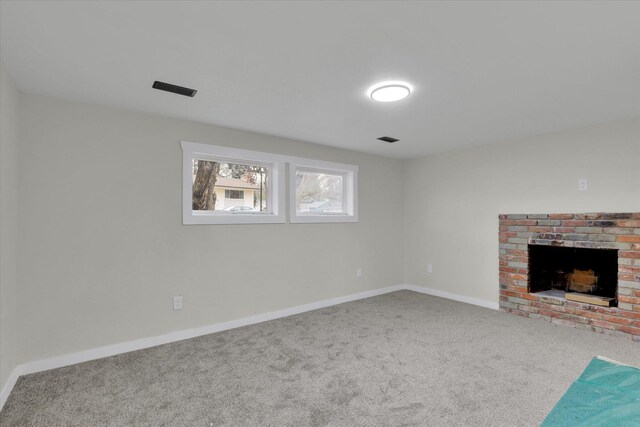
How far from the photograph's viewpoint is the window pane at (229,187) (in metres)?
3.29

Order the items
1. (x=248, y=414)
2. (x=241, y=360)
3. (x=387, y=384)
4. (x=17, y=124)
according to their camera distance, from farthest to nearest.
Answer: (x=241, y=360), (x=17, y=124), (x=387, y=384), (x=248, y=414)

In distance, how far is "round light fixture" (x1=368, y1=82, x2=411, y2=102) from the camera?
2.30 metres

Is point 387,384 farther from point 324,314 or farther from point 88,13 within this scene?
point 88,13

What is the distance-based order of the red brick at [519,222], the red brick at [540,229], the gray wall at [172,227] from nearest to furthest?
the gray wall at [172,227]
the red brick at [540,229]
the red brick at [519,222]

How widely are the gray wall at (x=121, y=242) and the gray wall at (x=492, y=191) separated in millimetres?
2144

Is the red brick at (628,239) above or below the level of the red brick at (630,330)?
above

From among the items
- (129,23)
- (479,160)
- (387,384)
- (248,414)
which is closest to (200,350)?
(248,414)

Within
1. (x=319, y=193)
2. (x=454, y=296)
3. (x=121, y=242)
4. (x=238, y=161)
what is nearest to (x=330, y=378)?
(x=121, y=242)

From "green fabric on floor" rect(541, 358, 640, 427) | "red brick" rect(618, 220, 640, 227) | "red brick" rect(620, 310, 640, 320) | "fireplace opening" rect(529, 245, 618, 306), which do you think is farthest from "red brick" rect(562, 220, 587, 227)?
"green fabric on floor" rect(541, 358, 640, 427)

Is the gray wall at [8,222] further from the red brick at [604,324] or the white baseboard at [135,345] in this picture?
the red brick at [604,324]

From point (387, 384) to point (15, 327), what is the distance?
2.68 meters

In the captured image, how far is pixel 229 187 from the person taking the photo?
137 inches

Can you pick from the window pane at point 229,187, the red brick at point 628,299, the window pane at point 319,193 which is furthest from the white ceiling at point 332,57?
the red brick at point 628,299

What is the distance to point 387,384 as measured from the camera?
2.18 metres
